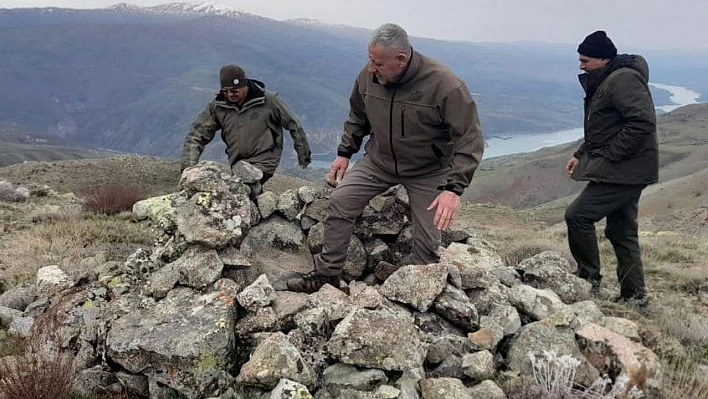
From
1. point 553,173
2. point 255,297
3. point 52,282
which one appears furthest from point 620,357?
point 553,173

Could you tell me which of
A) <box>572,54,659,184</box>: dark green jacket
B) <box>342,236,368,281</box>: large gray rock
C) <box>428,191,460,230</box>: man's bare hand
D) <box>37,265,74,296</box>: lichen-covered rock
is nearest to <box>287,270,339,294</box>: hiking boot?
<box>342,236,368,281</box>: large gray rock

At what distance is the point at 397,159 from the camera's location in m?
5.46

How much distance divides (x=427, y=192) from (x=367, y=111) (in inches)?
39.5

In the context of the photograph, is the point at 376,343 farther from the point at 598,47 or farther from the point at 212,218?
the point at 598,47

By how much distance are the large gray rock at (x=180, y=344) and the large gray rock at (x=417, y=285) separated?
142 centimetres

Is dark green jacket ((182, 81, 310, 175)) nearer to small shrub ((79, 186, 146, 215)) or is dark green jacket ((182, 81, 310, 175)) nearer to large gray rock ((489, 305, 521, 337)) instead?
large gray rock ((489, 305, 521, 337))

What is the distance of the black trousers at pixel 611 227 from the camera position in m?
6.09

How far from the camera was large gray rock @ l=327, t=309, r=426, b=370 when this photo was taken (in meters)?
3.86

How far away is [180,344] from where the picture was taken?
4090 millimetres

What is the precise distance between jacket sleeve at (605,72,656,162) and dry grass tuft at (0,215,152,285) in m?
6.42

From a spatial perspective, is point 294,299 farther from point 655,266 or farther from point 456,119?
point 655,266

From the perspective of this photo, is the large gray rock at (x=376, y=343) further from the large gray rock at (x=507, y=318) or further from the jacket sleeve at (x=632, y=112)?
the jacket sleeve at (x=632, y=112)

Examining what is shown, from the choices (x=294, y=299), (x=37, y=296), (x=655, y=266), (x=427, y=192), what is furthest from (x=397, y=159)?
(x=655, y=266)

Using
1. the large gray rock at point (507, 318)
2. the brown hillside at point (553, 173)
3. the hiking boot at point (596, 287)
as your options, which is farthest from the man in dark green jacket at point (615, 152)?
the brown hillside at point (553, 173)
